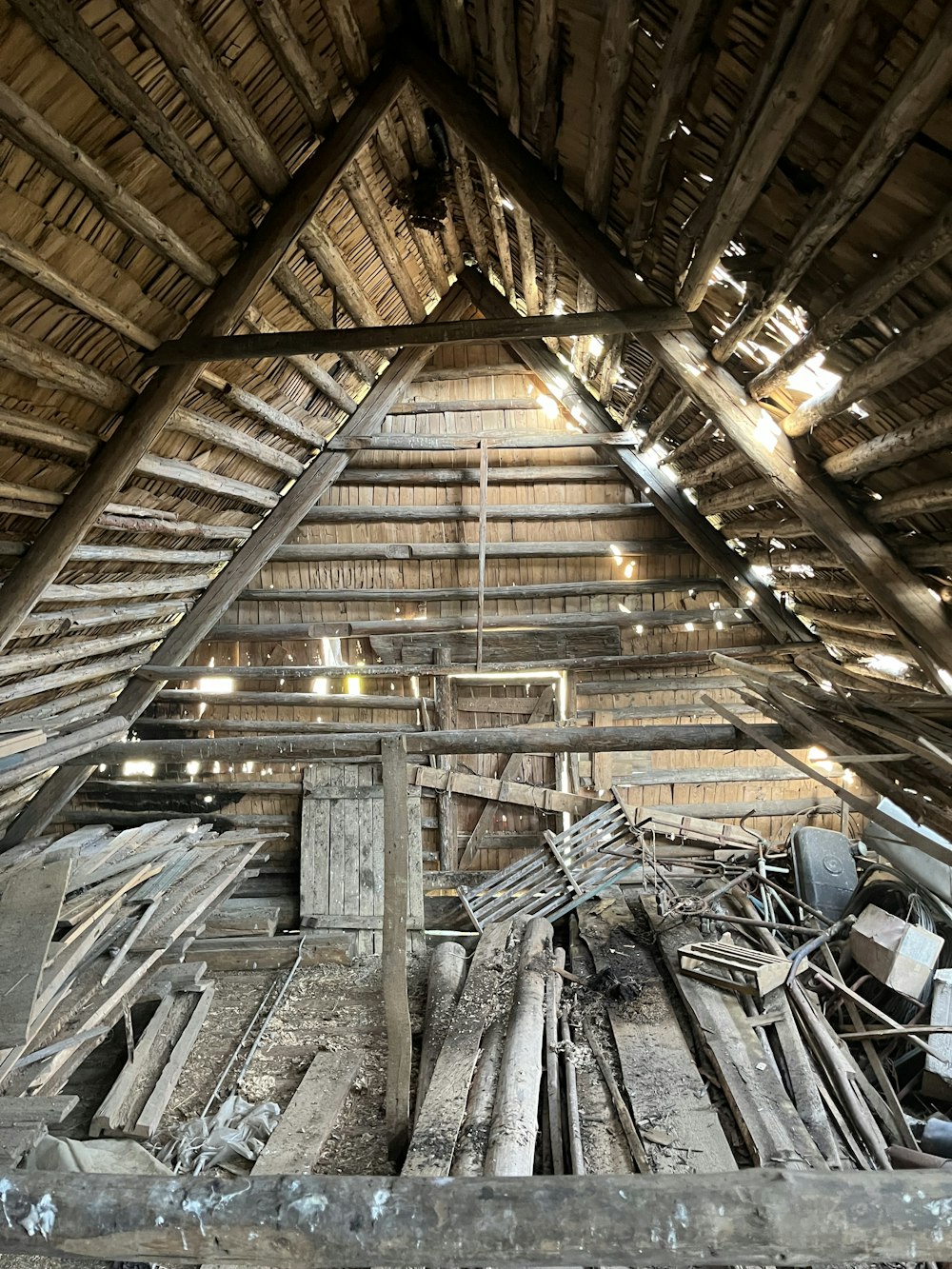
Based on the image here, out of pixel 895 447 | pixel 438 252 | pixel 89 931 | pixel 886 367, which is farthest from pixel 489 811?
pixel 886 367

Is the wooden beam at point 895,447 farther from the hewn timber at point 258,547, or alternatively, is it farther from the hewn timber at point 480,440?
the hewn timber at point 258,547

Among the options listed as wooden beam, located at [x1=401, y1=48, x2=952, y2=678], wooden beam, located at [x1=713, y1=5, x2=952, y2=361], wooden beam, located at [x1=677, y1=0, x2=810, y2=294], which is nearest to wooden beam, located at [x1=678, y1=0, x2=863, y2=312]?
wooden beam, located at [x1=677, y1=0, x2=810, y2=294]

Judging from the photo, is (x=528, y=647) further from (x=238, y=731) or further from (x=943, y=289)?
(x=943, y=289)

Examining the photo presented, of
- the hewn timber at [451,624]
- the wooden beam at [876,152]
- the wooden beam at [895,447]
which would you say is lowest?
the hewn timber at [451,624]

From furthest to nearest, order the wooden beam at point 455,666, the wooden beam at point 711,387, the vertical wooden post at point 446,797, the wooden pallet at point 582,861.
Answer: the vertical wooden post at point 446,797, the wooden beam at point 455,666, the wooden pallet at point 582,861, the wooden beam at point 711,387

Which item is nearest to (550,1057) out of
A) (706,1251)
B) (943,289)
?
(706,1251)

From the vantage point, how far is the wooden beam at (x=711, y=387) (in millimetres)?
3580

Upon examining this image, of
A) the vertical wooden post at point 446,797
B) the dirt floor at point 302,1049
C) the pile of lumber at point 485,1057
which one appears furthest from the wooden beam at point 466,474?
the dirt floor at point 302,1049

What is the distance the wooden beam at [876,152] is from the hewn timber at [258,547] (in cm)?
402

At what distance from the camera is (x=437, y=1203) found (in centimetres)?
170

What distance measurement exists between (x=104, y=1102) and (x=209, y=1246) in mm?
3253

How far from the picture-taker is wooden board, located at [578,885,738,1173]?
3754 millimetres

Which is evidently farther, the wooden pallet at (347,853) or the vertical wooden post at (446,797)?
the vertical wooden post at (446,797)

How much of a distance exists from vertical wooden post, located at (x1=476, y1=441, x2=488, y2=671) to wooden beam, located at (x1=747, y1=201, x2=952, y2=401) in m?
3.42
